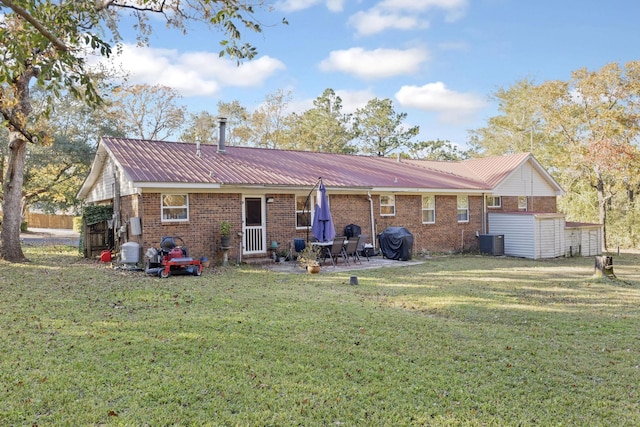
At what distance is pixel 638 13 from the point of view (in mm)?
17047

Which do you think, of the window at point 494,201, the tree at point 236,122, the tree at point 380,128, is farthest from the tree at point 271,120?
the window at point 494,201

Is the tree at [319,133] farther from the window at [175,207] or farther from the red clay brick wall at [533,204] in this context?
the window at [175,207]

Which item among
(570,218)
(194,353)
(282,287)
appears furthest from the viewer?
(570,218)

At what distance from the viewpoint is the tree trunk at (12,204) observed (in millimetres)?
14883

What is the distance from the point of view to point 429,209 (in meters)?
19.1

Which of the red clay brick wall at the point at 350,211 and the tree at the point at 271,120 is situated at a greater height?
the tree at the point at 271,120

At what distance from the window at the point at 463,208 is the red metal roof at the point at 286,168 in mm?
660

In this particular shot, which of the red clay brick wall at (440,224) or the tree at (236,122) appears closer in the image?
the red clay brick wall at (440,224)

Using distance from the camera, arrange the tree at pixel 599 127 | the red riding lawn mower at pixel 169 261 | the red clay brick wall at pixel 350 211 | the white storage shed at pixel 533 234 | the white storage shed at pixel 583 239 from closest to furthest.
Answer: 1. the red riding lawn mower at pixel 169 261
2. the red clay brick wall at pixel 350 211
3. the white storage shed at pixel 533 234
4. the white storage shed at pixel 583 239
5. the tree at pixel 599 127

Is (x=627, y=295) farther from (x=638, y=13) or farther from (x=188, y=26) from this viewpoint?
(x=638, y=13)

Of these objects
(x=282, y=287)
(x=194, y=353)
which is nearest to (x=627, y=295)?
(x=282, y=287)

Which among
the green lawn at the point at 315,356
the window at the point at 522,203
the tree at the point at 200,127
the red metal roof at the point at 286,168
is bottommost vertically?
the green lawn at the point at 315,356

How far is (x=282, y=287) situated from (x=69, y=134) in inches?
956

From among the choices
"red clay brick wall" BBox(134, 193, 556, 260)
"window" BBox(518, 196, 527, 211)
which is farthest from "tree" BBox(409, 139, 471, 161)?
"red clay brick wall" BBox(134, 193, 556, 260)
